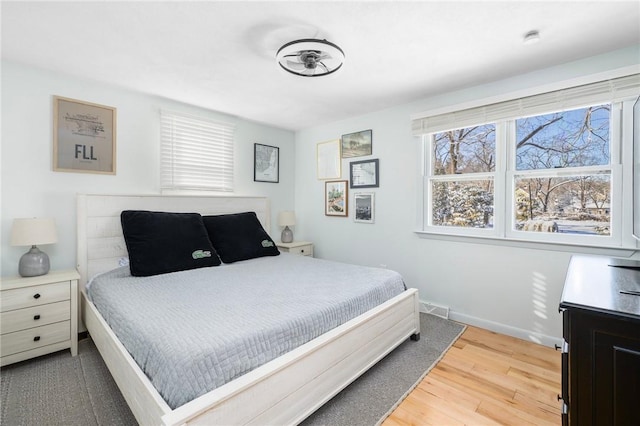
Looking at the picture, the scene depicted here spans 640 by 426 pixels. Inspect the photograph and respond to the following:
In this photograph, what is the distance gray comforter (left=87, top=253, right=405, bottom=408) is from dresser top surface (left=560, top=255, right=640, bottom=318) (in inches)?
44.7

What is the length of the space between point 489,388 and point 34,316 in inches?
126

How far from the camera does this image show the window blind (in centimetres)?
207

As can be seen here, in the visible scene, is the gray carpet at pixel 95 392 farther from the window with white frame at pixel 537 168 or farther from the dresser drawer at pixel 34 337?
the window with white frame at pixel 537 168

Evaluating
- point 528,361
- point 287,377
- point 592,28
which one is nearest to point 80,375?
point 287,377

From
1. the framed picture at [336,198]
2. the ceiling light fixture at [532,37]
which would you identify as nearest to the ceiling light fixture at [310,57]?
the ceiling light fixture at [532,37]

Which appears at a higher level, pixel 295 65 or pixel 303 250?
pixel 295 65

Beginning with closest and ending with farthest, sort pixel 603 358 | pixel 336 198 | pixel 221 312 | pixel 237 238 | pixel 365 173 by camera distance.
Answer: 1. pixel 603 358
2. pixel 221 312
3. pixel 237 238
4. pixel 365 173
5. pixel 336 198

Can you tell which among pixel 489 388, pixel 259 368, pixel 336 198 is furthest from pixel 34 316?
pixel 489 388

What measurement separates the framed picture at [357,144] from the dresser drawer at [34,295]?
3.09m

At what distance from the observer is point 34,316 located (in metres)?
2.08

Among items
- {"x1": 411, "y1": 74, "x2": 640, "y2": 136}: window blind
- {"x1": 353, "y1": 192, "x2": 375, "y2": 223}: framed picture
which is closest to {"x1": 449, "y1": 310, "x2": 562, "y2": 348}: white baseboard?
{"x1": 353, "y1": 192, "x2": 375, "y2": 223}: framed picture

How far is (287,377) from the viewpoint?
1.39 m

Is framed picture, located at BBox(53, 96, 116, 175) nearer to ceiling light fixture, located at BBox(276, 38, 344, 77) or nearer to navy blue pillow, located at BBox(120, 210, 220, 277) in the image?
navy blue pillow, located at BBox(120, 210, 220, 277)

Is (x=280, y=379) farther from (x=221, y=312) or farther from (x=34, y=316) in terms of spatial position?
(x=34, y=316)
